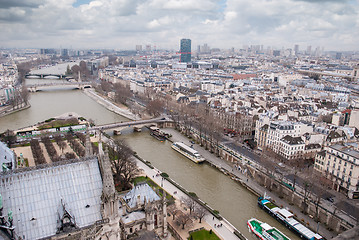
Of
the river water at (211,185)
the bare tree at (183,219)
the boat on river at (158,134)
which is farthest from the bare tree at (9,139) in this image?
the bare tree at (183,219)

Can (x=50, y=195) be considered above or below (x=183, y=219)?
above

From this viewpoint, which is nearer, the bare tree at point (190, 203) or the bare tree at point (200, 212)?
the bare tree at point (200, 212)

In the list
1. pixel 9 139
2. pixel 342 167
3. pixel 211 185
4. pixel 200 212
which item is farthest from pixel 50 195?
pixel 9 139

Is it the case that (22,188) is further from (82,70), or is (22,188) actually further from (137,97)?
(82,70)

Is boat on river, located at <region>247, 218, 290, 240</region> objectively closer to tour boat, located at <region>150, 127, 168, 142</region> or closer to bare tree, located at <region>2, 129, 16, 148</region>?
tour boat, located at <region>150, 127, 168, 142</region>

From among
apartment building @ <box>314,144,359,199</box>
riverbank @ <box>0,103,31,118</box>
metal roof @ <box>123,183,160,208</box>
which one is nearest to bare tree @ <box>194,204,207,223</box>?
metal roof @ <box>123,183,160,208</box>

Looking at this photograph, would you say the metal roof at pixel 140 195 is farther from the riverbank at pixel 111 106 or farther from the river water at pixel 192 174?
the riverbank at pixel 111 106

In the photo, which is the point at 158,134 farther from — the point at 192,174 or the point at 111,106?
the point at 111,106
